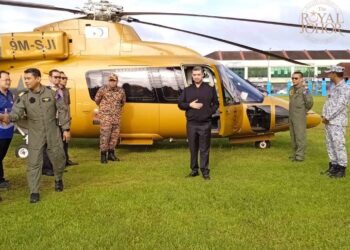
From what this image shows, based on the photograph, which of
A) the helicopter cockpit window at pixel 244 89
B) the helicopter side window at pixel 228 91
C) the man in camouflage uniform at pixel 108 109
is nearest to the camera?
the man in camouflage uniform at pixel 108 109

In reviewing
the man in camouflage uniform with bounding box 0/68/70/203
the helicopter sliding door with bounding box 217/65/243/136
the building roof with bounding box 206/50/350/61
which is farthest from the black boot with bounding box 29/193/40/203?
the building roof with bounding box 206/50/350/61

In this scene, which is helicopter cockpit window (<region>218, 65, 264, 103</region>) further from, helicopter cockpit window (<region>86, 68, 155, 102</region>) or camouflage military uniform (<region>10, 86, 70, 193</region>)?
camouflage military uniform (<region>10, 86, 70, 193</region>)

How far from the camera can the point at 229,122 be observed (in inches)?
341

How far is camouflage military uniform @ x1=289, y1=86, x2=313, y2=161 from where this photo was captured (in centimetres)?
860

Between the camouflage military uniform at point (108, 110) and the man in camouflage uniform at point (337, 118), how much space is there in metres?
3.82

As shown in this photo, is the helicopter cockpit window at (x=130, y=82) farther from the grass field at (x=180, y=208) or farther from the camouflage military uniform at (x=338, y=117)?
the camouflage military uniform at (x=338, y=117)

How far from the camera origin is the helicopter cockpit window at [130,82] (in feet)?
31.4

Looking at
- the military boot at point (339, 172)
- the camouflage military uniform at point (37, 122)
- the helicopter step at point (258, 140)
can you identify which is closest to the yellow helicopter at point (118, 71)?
the helicopter step at point (258, 140)

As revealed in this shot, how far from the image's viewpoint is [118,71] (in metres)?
9.63

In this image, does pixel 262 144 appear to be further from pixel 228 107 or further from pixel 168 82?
pixel 168 82

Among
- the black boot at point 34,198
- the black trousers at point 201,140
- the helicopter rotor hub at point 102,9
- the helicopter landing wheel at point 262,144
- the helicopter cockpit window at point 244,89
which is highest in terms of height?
the helicopter rotor hub at point 102,9

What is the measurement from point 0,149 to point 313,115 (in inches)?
267

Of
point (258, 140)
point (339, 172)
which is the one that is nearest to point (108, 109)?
point (258, 140)

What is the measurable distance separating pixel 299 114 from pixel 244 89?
171 centimetres
